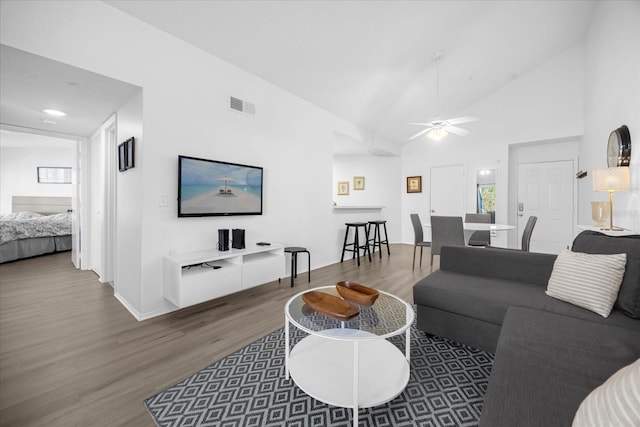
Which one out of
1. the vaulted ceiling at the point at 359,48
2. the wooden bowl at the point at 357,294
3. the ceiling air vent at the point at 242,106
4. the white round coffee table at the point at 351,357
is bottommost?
the white round coffee table at the point at 351,357

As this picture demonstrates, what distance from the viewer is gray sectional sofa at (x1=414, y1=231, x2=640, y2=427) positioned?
914 millimetres

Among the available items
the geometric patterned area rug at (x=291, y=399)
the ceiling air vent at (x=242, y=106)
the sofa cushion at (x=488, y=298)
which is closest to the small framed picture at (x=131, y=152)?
the ceiling air vent at (x=242, y=106)

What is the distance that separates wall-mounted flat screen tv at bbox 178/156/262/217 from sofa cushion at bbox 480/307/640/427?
2797 millimetres

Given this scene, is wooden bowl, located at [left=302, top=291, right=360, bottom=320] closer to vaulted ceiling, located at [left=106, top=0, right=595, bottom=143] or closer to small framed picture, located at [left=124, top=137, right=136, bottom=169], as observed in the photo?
small framed picture, located at [left=124, top=137, right=136, bottom=169]

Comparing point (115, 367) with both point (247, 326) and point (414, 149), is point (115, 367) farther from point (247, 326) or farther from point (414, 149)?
point (414, 149)

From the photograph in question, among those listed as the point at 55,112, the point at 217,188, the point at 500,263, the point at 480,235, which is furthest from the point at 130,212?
the point at 480,235

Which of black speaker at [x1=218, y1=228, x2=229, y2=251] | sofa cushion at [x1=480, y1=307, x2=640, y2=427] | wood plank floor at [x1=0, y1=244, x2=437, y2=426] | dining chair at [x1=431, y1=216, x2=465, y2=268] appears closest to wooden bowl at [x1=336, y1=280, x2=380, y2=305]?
sofa cushion at [x1=480, y1=307, x2=640, y2=427]

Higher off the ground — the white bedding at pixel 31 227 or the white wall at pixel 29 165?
the white wall at pixel 29 165

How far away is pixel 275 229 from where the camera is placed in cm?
384

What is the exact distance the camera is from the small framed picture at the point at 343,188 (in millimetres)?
7609

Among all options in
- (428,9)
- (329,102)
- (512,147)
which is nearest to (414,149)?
(512,147)

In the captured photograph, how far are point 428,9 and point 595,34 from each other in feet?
10.0

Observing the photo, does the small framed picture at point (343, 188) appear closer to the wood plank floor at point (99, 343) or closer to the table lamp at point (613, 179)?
the wood plank floor at point (99, 343)

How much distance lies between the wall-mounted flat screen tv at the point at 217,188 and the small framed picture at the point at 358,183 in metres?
4.38
